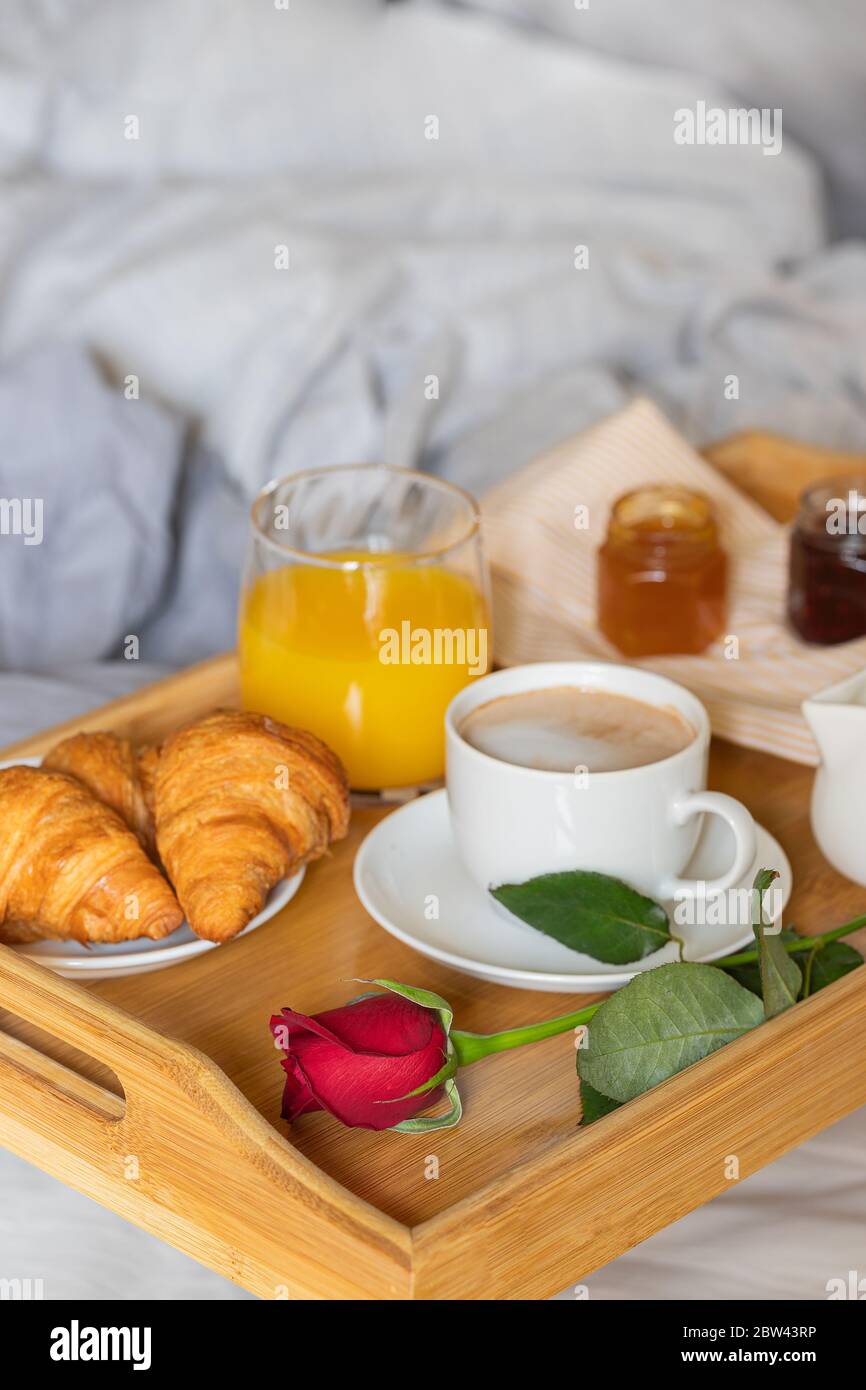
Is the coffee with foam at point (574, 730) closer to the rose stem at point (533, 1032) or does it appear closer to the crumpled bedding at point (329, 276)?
the rose stem at point (533, 1032)

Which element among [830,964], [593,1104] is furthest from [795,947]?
[593,1104]

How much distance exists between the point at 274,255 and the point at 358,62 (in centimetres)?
24

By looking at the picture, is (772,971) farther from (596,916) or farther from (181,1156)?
(181,1156)

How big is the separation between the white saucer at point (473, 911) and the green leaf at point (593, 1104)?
5 cm

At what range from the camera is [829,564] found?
0.90 meters

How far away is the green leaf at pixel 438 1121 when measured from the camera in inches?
21.5

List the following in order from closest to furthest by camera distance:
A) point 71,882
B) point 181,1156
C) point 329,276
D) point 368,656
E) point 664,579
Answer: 1. point 181,1156
2. point 71,882
3. point 368,656
4. point 664,579
5. point 329,276

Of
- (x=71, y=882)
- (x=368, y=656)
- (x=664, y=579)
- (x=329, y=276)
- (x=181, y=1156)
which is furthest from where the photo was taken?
(x=329, y=276)

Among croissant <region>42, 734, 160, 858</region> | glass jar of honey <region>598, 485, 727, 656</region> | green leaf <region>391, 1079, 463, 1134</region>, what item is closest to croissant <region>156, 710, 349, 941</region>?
croissant <region>42, 734, 160, 858</region>

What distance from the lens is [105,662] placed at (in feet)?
3.58

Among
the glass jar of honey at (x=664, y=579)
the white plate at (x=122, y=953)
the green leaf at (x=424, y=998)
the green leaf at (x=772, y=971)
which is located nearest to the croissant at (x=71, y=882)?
the white plate at (x=122, y=953)

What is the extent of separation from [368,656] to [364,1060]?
0.25 metres

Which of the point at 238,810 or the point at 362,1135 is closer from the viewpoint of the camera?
the point at 362,1135

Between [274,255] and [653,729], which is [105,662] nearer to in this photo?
[274,255]
